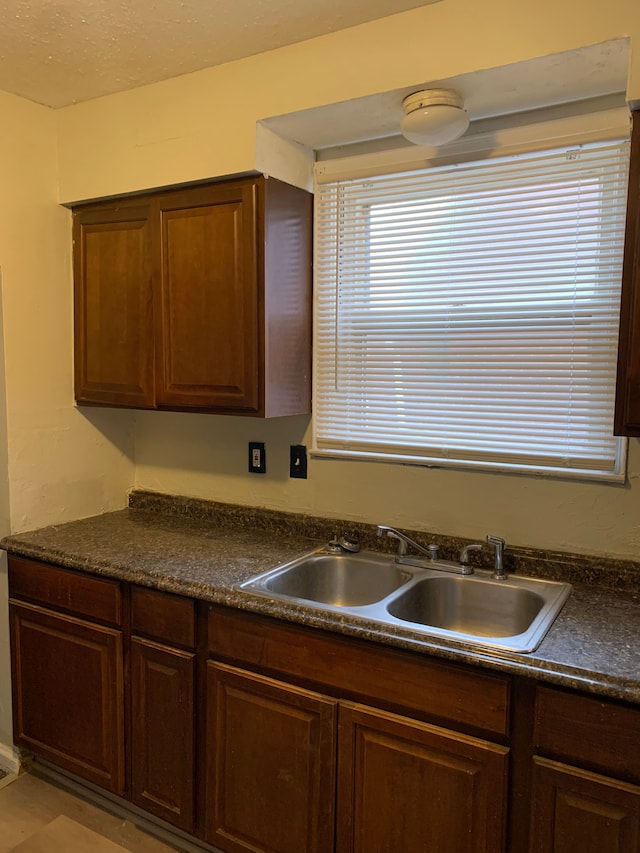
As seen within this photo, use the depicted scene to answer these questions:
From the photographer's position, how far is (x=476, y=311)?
2.05 m

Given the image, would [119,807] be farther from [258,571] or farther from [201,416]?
[201,416]

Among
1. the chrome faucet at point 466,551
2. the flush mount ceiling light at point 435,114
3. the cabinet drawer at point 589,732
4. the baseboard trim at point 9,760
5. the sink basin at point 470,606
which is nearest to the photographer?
the cabinet drawer at point 589,732

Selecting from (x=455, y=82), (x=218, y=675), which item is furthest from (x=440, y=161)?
(x=218, y=675)

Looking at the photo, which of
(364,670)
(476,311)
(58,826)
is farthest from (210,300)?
(58,826)

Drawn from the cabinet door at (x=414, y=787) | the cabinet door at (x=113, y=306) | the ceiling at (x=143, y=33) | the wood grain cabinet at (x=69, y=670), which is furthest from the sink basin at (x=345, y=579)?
the ceiling at (x=143, y=33)

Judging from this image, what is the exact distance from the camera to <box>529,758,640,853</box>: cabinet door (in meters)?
1.31

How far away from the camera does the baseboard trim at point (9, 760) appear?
242 cm

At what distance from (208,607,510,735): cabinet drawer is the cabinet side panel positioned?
72 cm

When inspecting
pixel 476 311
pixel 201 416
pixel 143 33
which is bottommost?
pixel 201 416

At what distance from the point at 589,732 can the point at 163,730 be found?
127 centimetres

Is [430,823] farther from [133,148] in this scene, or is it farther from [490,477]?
[133,148]

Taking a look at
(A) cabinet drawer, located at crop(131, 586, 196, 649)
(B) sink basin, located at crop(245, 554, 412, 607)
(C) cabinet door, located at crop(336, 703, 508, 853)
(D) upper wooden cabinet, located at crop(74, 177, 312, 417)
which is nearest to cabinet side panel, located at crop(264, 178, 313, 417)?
(D) upper wooden cabinet, located at crop(74, 177, 312, 417)

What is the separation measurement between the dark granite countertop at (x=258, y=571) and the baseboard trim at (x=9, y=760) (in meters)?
0.81

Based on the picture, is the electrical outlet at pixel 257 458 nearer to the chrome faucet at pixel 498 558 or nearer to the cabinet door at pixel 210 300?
the cabinet door at pixel 210 300
